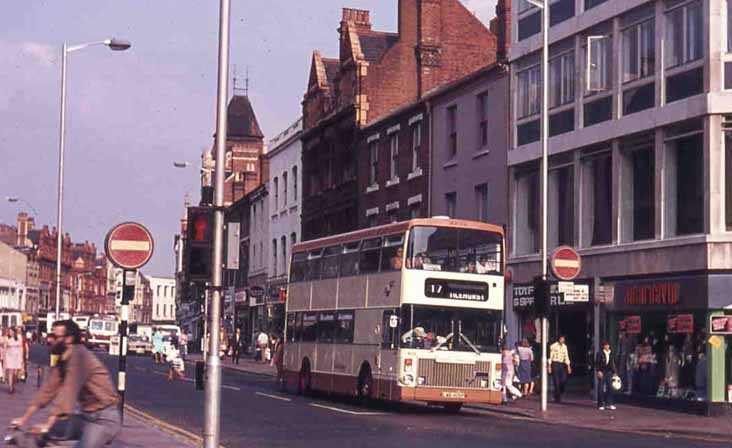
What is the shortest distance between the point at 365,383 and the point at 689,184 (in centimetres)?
900

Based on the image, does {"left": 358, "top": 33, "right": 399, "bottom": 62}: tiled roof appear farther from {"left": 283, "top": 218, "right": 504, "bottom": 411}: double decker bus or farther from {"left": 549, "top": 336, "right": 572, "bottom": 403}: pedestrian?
{"left": 283, "top": 218, "right": 504, "bottom": 411}: double decker bus

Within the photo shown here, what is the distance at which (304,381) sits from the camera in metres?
35.3

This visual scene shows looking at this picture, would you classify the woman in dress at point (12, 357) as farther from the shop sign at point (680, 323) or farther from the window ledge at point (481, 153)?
the shop sign at point (680, 323)

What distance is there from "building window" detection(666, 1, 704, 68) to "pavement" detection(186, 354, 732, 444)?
8388mm

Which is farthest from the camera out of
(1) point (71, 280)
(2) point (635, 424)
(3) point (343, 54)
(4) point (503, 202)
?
(1) point (71, 280)

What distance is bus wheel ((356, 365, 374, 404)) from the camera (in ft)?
99.7

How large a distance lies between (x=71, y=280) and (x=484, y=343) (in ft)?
521

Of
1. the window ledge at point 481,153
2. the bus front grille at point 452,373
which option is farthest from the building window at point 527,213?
the bus front grille at point 452,373

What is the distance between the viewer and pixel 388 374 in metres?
29.3

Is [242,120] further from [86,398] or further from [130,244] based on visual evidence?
[86,398]

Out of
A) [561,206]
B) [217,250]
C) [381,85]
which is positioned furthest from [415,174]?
[217,250]

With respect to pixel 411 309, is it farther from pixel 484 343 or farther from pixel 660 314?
Result: pixel 660 314

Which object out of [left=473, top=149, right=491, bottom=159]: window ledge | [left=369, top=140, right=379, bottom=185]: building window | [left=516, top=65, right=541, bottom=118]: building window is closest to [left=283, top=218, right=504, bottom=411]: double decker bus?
[left=516, top=65, right=541, bottom=118]: building window

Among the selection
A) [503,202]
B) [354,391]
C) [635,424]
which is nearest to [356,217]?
[503,202]
